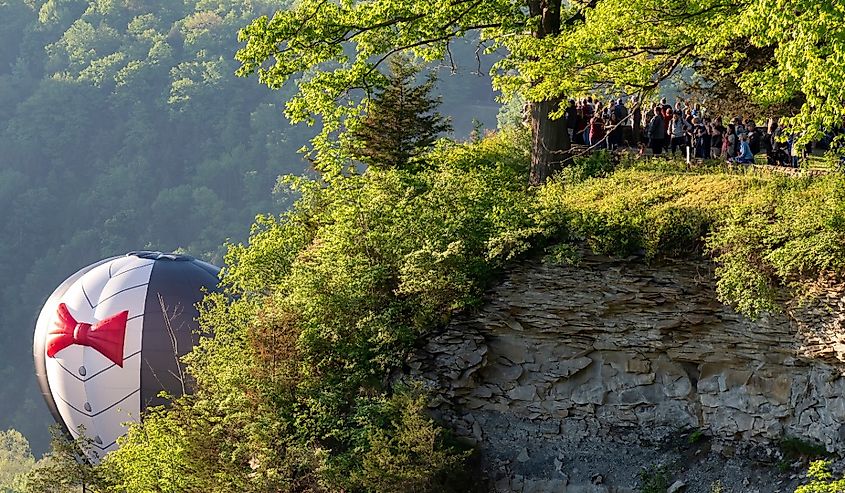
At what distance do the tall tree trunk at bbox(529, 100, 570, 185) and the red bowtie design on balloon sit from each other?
12.5 meters

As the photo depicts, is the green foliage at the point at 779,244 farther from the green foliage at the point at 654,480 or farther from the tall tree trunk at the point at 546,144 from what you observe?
the tall tree trunk at the point at 546,144

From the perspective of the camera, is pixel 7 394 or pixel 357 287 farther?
pixel 7 394

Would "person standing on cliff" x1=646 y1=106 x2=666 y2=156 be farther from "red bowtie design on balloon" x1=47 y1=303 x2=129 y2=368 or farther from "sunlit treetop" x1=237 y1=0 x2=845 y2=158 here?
"red bowtie design on balloon" x1=47 y1=303 x2=129 y2=368

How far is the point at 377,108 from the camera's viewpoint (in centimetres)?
1662

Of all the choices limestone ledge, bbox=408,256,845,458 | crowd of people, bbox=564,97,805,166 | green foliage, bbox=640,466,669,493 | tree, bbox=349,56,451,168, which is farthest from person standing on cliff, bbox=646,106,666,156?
green foliage, bbox=640,466,669,493

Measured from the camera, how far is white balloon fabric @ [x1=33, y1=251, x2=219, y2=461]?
2434 cm

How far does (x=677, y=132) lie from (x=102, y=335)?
14.6 meters

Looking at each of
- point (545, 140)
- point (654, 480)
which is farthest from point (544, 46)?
point (654, 480)

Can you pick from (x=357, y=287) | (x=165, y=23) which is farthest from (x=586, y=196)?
(x=165, y=23)

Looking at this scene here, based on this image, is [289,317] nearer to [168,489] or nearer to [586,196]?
[168,489]

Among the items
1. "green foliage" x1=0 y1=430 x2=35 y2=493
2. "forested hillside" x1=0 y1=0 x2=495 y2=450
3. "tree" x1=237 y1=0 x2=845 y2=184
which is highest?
"tree" x1=237 y1=0 x2=845 y2=184

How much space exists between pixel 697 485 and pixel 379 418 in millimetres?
4187

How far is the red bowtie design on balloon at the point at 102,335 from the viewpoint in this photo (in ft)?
80.0

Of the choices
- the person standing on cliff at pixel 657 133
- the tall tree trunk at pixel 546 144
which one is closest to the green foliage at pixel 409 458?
the tall tree trunk at pixel 546 144
